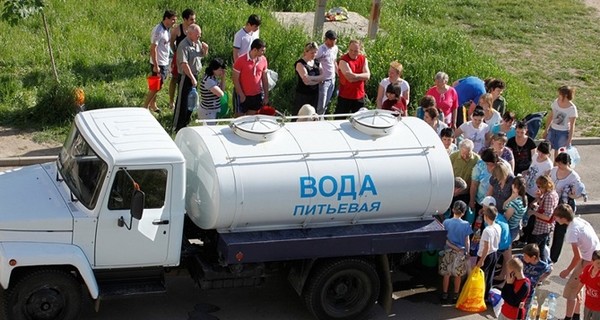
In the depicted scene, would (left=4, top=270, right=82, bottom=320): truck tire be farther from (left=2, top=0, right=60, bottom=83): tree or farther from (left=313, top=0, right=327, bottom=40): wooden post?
(left=313, top=0, right=327, bottom=40): wooden post

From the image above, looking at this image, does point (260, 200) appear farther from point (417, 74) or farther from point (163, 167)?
point (417, 74)

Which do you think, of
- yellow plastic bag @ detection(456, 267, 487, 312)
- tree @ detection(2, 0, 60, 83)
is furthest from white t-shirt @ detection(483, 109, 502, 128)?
tree @ detection(2, 0, 60, 83)

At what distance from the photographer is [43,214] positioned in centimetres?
1035

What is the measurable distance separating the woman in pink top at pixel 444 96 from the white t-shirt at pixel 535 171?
5.74 ft

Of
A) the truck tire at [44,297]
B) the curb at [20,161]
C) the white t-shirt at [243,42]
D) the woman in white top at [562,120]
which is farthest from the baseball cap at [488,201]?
the curb at [20,161]

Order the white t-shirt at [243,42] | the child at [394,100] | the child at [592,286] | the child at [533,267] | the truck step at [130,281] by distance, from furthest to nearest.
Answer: the white t-shirt at [243,42] < the child at [394,100] < the child at [533,267] < the child at [592,286] < the truck step at [130,281]

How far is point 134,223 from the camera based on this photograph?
414 inches

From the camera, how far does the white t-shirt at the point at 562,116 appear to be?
595 inches

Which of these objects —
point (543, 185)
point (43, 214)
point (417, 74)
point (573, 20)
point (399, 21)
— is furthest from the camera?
point (573, 20)

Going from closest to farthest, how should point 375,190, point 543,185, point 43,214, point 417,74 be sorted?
point 43,214, point 375,190, point 543,185, point 417,74

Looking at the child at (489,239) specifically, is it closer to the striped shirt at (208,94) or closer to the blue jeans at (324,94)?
the blue jeans at (324,94)

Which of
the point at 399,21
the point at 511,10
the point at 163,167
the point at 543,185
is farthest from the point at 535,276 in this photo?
the point at 511,10

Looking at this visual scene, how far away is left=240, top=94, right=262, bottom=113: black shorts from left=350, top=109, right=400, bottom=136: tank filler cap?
12.6 ft

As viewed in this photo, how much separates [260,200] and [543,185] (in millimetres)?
3733
